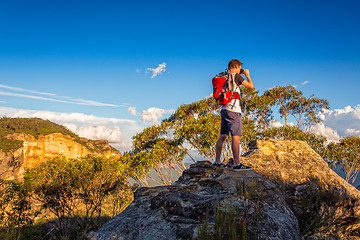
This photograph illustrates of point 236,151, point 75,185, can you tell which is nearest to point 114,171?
point 75,185

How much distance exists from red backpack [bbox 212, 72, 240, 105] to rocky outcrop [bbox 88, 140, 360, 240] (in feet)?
5.60

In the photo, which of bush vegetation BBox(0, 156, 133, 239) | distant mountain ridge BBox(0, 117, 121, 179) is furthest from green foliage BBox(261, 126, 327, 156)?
distant mountain ridge BBox(0, 117, 121, 179)

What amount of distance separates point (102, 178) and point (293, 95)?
22.5 metres

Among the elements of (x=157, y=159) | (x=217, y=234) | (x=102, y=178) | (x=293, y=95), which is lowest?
(x=102, y=178)

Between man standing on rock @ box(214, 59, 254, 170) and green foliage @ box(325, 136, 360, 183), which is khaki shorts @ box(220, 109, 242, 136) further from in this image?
green foliage @ box(325, 136, 360, 183)

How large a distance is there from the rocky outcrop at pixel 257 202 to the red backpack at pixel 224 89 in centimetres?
171

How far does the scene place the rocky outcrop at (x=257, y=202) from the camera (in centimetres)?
322

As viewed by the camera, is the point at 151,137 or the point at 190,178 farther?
the point at 151,137

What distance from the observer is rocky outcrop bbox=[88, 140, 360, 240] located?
3225 millimetres

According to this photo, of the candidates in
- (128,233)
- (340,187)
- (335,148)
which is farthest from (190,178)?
(335,148)

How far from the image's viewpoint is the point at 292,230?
11.4ft

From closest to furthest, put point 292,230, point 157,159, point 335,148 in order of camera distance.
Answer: point 292,230 < point 157,159 < point 335,148

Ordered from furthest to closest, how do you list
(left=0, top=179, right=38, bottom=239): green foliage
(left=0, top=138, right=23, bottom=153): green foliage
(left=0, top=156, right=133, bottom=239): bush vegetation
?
(left=0, top=138, right=23, bottom=153): green foliage → (left=0, top=156, right=133, bottom=239): bush vegetation → (left=0, top=179, right=38, bottom=239): green foliage

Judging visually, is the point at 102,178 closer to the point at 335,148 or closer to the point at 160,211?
the point at 160,211
